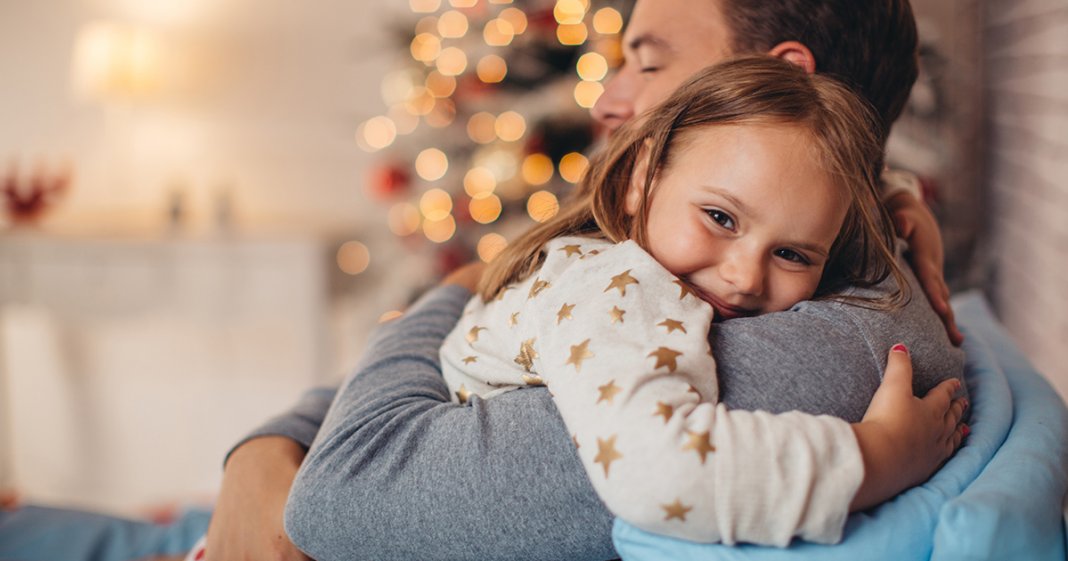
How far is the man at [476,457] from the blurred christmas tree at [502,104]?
6.85ft

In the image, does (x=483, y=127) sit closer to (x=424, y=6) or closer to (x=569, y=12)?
(x=569, y=12)

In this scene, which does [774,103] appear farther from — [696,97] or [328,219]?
[328,219]

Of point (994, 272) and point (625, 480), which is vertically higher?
point (625, 480)

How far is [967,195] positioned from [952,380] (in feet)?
10.7

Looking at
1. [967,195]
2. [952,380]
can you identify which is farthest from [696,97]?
[967,195]

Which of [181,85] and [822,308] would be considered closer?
[822,308]

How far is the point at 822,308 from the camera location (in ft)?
2.85

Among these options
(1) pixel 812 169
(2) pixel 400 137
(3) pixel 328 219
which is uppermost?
(1) pixel 812 169

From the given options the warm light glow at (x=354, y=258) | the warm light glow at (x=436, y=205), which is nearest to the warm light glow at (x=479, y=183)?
the warm light glow at (x=436, y=205)

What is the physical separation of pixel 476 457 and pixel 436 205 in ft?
9.19

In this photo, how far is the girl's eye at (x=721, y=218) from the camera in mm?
928

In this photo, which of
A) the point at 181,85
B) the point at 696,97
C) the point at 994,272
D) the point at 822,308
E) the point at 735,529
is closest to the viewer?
the point at 735,529

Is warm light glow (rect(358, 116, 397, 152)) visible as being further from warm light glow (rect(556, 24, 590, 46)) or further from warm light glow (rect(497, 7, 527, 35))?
warm light glow (rect(556, 24, 590, 46))

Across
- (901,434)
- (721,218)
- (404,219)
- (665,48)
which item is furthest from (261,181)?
(901,434)
